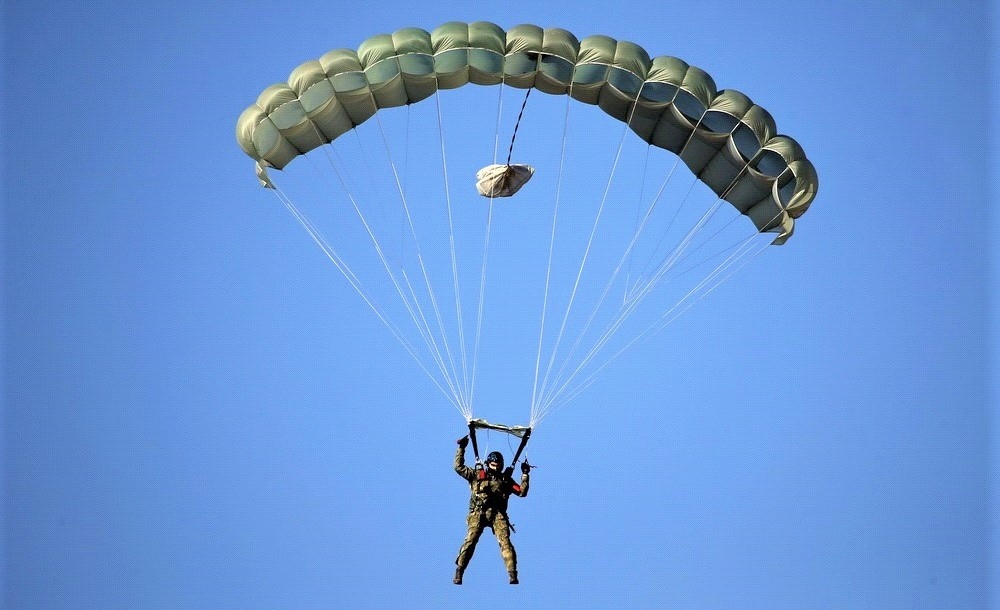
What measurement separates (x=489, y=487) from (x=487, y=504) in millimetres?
191

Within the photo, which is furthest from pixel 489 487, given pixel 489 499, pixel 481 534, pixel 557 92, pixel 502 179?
pixel 557 92

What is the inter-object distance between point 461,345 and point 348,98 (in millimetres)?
3342

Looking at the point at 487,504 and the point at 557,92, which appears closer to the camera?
the point at 487,504

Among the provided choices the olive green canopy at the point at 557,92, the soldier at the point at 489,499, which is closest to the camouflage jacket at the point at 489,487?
the soldier at the point at 489,499

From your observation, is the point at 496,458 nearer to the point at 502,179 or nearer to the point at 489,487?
the point at 489,487

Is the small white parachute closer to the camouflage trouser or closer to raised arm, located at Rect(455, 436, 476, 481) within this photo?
raised arm, located at Rect(455, 436, 476, 481)

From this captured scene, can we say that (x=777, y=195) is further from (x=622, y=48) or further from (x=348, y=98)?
(x=348, y=98)

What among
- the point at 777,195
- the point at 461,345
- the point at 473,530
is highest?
the point at 777,195

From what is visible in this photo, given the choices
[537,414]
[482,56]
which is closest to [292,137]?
[482,56]

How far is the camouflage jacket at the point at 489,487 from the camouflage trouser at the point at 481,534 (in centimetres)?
7

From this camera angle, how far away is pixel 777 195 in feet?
86.4

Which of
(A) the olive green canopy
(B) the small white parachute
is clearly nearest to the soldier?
(B) the small white parachute

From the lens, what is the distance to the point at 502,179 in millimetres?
26672

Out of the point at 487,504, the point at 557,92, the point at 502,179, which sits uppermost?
the point at 557,92
